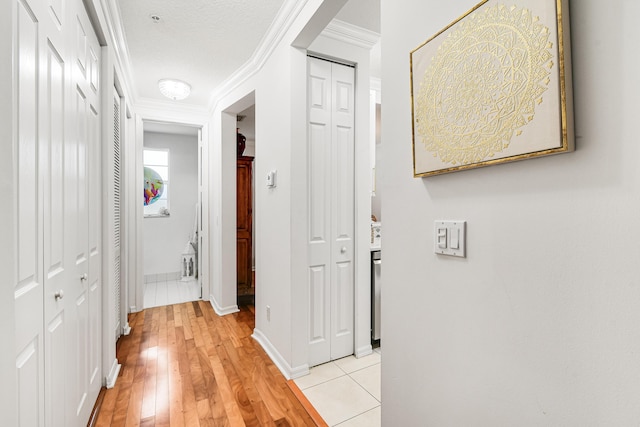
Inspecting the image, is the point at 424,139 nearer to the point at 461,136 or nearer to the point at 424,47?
the point at 461,136

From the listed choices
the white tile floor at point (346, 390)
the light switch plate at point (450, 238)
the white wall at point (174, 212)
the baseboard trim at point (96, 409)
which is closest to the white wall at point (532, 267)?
the light switch plate at point (450, 238)

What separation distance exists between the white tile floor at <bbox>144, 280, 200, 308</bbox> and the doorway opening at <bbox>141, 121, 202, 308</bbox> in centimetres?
3

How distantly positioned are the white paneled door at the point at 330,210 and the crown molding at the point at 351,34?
192 millimetres

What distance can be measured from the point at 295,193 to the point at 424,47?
1318 mm

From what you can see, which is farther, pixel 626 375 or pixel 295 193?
pixel 295 193

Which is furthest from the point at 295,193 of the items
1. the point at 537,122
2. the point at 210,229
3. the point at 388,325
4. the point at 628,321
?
the point at 210,229

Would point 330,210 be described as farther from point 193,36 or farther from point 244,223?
point 244,223

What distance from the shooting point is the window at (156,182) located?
484cm

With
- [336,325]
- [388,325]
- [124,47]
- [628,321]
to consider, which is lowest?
[336,325]

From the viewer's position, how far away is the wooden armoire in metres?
4.00

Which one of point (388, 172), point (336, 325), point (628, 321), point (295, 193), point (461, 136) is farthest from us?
point (336, 325)

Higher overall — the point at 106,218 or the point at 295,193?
the point at 295,193

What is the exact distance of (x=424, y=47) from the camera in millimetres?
962

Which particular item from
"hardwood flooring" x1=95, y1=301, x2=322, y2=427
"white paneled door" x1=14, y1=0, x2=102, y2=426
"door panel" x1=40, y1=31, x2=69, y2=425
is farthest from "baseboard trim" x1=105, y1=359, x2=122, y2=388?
"door panel" x1=40, y1=31, x2=69, y2=425
